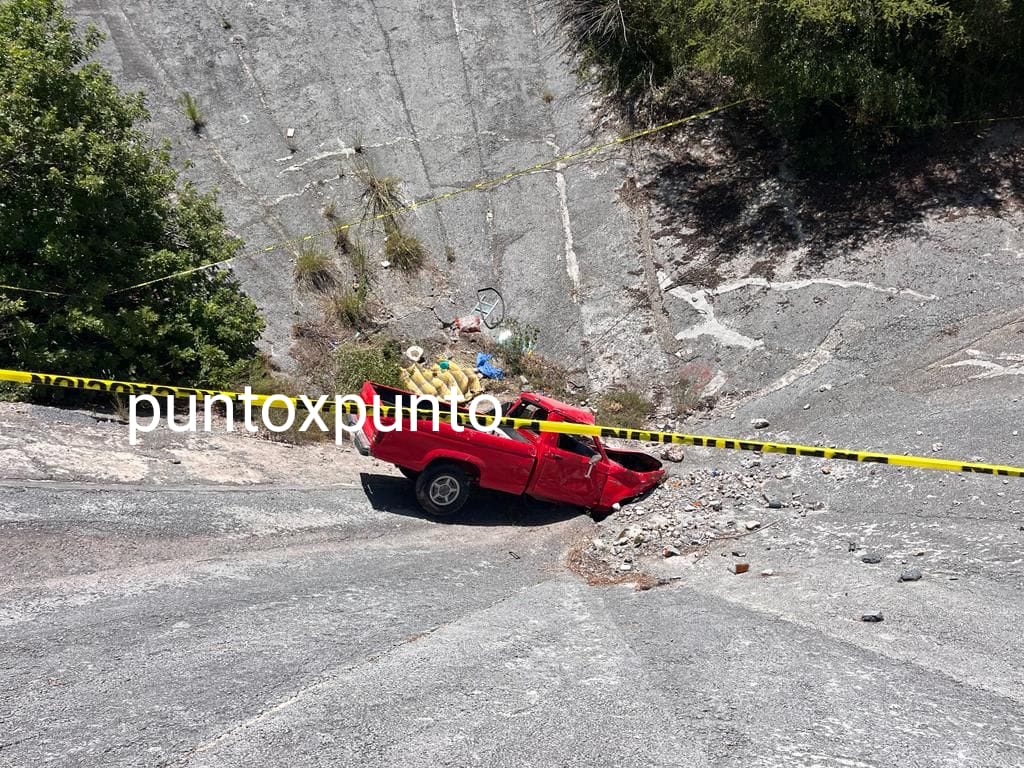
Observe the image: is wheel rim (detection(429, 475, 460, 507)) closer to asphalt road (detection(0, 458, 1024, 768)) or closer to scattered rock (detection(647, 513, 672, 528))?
asphalt road (detection(0, 458, 1024, 768))

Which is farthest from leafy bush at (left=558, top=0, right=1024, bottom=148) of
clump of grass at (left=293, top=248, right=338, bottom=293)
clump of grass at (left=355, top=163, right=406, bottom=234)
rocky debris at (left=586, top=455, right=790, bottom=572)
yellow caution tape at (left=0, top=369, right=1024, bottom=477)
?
clump of grass at (left=293, top=248, right=338, bottom=293)

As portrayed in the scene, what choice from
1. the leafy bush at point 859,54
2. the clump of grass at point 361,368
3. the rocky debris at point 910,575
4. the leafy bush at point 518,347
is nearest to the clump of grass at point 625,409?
the leafy bush at point 518,347

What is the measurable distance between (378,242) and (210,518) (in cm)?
896

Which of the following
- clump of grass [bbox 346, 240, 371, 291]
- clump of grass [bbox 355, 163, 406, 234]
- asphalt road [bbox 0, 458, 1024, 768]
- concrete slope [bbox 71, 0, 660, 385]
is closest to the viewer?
asphalt road [bbox 0, 458, 1024, 768]

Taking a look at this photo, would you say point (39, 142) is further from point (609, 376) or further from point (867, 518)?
point (867, 518)

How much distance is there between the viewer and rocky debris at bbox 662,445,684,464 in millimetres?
11523

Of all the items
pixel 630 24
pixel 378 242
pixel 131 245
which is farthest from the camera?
pixel 630 24

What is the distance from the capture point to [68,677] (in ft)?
18.7

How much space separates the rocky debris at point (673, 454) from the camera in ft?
37.8

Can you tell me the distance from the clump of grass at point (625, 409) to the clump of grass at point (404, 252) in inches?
196

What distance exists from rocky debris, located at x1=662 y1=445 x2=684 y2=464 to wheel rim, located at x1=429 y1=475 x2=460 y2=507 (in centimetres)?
342

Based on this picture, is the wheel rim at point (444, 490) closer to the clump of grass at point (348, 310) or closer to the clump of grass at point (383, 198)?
the clump of grass at point (348, 310)

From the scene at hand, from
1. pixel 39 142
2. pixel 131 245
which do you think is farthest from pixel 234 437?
pixel 39 142

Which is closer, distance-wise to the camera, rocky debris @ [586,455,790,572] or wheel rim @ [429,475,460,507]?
rocky debris @ [586,455,790,572]
